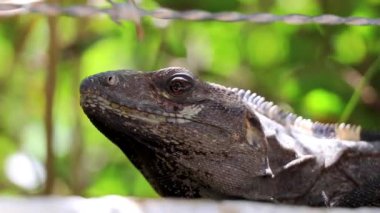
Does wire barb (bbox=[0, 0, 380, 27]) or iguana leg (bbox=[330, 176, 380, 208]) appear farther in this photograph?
iguana leg (bbox=[330, 176, 380, 208])

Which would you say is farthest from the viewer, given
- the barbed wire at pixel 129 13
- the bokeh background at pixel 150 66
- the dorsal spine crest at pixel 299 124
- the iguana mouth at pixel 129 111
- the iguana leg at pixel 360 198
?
the bokeh background at pixel 150 66

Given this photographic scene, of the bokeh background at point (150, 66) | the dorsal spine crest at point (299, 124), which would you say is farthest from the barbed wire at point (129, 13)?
the bokeh background at point (150, 66)

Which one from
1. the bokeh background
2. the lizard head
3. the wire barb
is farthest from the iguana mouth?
the bokeh background

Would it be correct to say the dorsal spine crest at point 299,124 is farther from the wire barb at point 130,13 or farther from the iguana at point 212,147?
the wire barb at point 130,13

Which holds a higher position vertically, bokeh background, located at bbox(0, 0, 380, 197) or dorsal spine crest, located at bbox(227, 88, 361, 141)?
bokeh background, located at bbox(0, 0, 380, 197)

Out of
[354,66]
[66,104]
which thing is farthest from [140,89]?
[66,104]

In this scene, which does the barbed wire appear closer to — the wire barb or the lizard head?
the wire barb

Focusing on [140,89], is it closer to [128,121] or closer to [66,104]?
[128,121]
